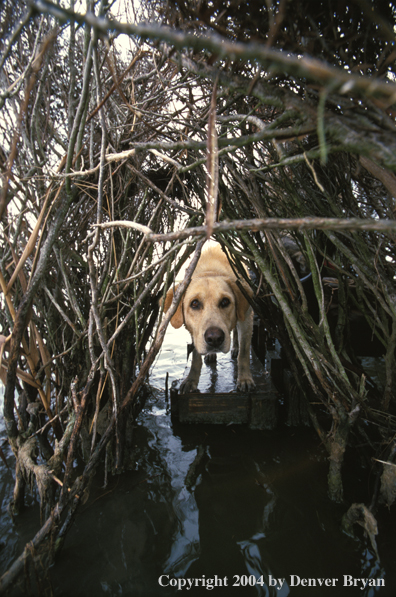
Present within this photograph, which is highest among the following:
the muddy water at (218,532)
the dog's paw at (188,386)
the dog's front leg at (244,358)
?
the dog's front leg at (244,358)

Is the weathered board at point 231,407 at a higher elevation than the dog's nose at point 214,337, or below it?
below

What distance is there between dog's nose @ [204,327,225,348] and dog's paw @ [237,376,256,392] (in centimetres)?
81

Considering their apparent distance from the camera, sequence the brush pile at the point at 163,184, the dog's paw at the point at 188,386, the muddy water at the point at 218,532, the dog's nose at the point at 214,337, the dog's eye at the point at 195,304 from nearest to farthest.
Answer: the brush pile at the point at 163,184
the muddy water at the point at 218,532
the dog's nose at the point at 214,337
the dog's eye at the point at 195,304
the dog's paw at the point at 188,386

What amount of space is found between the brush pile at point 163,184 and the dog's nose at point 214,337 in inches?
26.5

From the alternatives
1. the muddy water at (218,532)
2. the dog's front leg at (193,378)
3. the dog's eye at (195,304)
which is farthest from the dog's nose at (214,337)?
the muddy water at (218,532)

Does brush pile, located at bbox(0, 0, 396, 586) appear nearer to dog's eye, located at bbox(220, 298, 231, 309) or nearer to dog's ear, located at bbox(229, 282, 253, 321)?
dog's ear, located at bbox(229, 282, 253, 321)

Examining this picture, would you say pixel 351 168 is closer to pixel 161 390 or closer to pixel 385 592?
pixel 385 592

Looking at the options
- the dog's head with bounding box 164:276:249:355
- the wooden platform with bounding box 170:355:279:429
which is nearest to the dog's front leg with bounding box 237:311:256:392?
the wooden platform with bounding box 170:355:279:429

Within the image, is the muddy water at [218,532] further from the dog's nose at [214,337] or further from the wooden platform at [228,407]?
the dog's nose at [214,337]

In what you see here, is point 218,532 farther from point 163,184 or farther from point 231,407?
point 163,184

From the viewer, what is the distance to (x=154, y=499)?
2580mm

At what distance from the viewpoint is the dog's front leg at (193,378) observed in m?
3.70

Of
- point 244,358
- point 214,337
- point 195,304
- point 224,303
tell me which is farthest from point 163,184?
point 244,358

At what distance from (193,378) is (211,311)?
93cm
